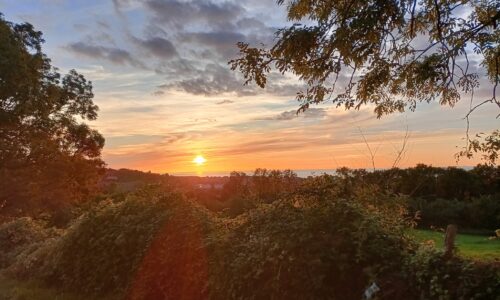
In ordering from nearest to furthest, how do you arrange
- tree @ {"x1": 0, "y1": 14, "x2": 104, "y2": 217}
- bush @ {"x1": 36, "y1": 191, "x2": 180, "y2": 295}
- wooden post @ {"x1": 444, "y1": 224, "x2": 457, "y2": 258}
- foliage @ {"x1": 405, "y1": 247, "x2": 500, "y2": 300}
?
foliage @ {"x1": 405, "y1": 247, "x2": 500, "y2": 300}, wooden post @ {"x1": 444, "y1": 224, "x2": 457, "y2": 258}, bush @ {"x1": 36, "y1": 191, "x2": 180, "y2": 295}, tree @ {"x1": 0, "y1": 14, "x2": 104, "y2": 217}

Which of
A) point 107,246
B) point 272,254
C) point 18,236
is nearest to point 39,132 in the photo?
point 18,236

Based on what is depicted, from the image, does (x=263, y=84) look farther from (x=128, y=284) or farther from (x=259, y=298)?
(x=128, y=284)

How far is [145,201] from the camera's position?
1098cm

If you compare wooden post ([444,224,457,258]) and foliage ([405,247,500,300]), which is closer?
foliage ([405,247,500,300])

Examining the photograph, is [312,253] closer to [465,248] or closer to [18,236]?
[465,248]

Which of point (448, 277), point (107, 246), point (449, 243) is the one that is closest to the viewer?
point (448, 277)

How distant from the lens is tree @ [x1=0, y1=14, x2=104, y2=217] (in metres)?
26.6

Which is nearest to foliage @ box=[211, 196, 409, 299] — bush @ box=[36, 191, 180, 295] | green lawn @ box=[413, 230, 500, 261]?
green lawn @ box=[413, 230, 500, 261]

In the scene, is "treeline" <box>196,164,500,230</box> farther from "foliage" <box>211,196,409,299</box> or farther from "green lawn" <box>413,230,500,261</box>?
"foliage" <box>211,196,409,299</box>

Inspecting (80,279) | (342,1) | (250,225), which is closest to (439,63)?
(342,1)

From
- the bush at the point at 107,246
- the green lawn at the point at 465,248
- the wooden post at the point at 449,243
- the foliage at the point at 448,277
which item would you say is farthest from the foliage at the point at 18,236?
the wooden post at the point at 449,243

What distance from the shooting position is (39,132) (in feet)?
98.0

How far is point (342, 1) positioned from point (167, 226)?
5.10 metres

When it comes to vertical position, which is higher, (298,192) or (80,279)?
(298,192)
